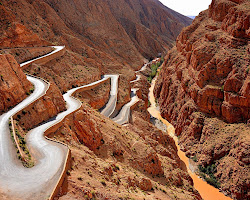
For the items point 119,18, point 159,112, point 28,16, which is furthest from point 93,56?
point 119,18

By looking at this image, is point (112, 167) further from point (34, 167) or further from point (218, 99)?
point (218, 99)

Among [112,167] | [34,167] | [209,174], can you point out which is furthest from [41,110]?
[209,174]

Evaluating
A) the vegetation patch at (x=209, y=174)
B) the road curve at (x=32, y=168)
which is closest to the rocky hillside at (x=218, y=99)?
the vegetation patch at (x=209, y=174)

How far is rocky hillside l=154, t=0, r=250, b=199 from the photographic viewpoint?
27703 mm

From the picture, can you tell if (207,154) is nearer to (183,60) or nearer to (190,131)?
Answer: (190,131)

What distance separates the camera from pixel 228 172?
27.0 m

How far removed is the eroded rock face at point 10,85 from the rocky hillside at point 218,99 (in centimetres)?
2530

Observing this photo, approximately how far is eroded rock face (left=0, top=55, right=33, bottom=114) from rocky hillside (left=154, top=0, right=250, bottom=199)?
25.3 m

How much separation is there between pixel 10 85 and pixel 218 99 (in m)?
29.6

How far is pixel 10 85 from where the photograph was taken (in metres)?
17.0

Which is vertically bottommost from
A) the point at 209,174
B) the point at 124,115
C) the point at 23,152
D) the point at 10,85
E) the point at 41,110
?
the point at 209,174

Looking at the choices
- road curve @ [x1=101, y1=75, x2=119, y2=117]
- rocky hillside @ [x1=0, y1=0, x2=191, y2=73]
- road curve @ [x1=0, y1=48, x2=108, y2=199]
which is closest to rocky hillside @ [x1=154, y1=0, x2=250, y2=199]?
road curve @ [x1=101, y1=75, x2=119, y2=117]

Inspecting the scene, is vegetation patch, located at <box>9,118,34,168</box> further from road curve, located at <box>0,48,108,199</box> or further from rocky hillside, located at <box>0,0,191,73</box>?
rocky hillside, located at <box>0,0,191,73</box>

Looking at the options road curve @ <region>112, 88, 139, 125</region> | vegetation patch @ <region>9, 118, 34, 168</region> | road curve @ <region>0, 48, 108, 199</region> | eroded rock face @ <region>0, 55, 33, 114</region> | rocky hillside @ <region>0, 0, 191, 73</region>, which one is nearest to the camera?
road curve @ <region>0, 48, 108, 199</region>
